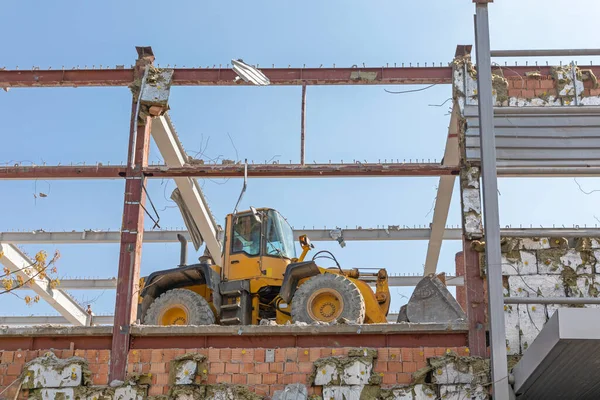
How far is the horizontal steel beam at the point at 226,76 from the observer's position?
37.2 ft

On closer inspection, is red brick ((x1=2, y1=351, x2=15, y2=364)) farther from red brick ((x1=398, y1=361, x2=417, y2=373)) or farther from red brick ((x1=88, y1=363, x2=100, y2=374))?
red brick ((x1=398, y1=361, x2=417, y2=373))

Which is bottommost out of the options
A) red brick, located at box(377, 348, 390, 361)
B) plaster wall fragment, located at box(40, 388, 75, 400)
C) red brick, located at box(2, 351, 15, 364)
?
plaster wall fragment, located at box(40, 388, 75, 400)

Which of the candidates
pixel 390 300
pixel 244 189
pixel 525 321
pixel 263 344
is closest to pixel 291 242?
pixel 390 300

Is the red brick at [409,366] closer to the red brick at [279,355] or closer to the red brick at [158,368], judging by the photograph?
the red brick at [279,355]

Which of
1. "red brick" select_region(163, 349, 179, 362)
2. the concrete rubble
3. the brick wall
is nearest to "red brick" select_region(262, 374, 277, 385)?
the brick wall

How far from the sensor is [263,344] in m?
9.53

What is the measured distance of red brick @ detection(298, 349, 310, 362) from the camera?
938 centimetres

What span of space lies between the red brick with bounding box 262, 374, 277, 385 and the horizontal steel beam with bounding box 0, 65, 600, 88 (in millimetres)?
4152

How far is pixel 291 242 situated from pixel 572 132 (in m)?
5.07

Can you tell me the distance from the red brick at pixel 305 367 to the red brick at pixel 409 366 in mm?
1065

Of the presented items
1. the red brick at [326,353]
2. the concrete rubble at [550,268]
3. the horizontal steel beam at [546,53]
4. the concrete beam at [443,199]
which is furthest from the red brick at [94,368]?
the horizontal steel beam at [546,53]

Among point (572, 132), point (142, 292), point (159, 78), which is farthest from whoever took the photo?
point (142, 292)

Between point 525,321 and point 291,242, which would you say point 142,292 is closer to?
point 291,242

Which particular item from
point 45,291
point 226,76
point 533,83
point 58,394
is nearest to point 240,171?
point 226,76
